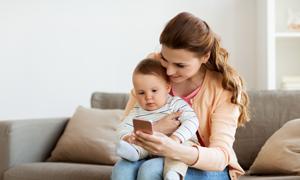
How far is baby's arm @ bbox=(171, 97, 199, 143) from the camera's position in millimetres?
2164

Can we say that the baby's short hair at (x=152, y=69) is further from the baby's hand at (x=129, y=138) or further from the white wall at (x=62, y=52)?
the white wall at (x=62, y=52)

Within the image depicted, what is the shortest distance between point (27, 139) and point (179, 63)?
1.40m

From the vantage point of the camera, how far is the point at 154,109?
2266 mm

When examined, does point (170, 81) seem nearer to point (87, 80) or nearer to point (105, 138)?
point (105, 138)

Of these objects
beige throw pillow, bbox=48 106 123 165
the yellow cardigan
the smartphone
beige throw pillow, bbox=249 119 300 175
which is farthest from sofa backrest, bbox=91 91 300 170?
→ the smartphone

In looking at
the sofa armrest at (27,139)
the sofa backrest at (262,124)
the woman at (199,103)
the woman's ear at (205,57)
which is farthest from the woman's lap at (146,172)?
the sofa armrest at (27,139)

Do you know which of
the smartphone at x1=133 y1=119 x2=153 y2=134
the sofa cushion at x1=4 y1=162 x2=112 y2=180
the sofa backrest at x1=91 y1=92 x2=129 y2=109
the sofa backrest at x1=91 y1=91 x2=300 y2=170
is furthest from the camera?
the sofa backrest at x1=91 y1=92 x2=129 y2=109

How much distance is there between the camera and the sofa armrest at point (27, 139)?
3.20m

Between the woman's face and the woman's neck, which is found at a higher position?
the woman's face

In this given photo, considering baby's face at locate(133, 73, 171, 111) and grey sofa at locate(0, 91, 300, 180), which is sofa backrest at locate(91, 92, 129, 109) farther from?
baby's face at locate(133, 73, 171, 111)

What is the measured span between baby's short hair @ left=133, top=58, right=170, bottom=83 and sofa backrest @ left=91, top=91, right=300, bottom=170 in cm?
109

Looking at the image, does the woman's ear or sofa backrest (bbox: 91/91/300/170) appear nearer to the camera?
the woman's ear

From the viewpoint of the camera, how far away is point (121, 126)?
2330 millimetres

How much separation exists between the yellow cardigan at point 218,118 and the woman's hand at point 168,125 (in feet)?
0.32
